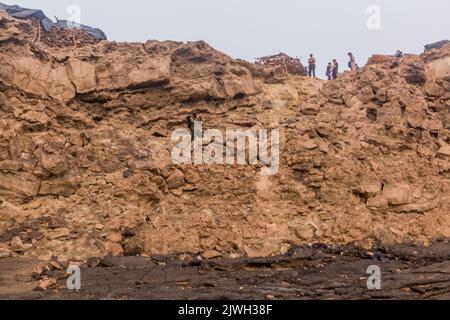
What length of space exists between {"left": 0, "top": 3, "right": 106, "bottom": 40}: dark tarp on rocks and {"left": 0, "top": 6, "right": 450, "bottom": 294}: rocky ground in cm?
105

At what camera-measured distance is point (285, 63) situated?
47.3 feet

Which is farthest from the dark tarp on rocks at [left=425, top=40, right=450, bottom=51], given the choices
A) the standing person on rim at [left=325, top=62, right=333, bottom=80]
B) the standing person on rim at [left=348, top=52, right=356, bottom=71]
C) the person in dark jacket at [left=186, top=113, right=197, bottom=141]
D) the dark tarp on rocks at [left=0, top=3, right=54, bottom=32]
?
the dark tarp on rocks at [left=0, top=3, right=54, bottom=32]

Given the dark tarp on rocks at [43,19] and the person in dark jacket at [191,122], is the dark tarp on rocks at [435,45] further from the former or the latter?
the dark tarp on rocks at [43,19]

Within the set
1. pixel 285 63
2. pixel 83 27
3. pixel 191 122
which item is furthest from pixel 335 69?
pixel 83 27

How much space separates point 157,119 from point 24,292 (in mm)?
5658

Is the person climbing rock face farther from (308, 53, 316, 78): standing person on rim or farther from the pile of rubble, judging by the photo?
(308, 53, 316, 78): standing person on rim

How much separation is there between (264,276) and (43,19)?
34.7ft

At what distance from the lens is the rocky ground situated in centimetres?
920

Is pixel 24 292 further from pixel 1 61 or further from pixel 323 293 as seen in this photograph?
pixel 1 61

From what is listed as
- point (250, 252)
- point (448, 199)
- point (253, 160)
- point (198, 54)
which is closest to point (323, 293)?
point (250, 252)

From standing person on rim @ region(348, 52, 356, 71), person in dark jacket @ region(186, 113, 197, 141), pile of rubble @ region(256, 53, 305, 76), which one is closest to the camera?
person in dark jacket @ region(186, 113, 197, 141)

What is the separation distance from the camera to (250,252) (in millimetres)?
8844

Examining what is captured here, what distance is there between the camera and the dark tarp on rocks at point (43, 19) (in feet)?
43.6

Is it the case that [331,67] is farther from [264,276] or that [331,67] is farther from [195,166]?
[264,276]
